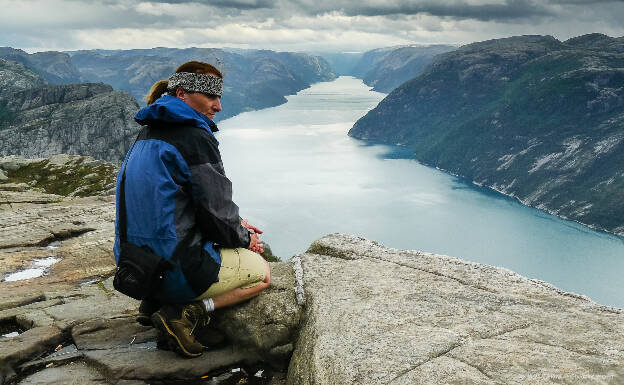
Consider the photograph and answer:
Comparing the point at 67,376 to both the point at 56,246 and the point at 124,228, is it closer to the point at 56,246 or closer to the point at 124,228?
the point at 124,228

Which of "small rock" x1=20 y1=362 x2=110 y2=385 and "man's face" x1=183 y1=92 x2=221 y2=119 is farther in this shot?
"man's face" x1=183 y1=92 x2=221 y2=119

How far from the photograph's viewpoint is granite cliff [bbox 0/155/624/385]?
6.63 meters

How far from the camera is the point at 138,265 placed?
7266mm

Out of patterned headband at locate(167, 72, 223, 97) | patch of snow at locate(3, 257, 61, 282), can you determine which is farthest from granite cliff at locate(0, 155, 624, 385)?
patterned headband at locate(167, 72, 223, 97)

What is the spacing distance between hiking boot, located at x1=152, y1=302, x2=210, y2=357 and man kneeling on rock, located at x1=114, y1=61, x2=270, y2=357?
17 mm

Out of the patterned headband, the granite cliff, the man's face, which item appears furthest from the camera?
the man's face

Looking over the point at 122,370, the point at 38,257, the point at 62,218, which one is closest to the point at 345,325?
the point at 122,370

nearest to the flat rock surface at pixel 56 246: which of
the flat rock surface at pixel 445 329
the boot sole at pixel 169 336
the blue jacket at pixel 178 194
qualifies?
the boot sole at pixel 169 336

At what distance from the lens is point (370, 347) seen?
23.7ft

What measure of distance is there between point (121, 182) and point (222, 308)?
3.22 meters

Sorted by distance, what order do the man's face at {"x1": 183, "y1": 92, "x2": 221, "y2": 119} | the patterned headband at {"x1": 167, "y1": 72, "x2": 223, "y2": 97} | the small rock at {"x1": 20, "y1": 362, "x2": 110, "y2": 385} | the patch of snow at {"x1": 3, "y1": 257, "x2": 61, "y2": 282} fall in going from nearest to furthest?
1. the small rock at {"x1": 20, "y1": 362, "x2": 110, "y2": 385}
2. the patterned headband at {"x1": 167, "y1": 72, "x2": 223, "y2": 97}
3. the man's face at {"x1": 183, "y1": 92, "x2": 221, "y2": 119}
4. the patch of snow at {"x1": 3, "y1": 257, "x2": 61, "y2": 282}

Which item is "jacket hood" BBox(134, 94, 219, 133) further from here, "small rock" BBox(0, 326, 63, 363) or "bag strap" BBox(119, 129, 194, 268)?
"small rock" BBox(0, 326, 63, 363)

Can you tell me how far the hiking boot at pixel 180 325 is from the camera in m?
8.01

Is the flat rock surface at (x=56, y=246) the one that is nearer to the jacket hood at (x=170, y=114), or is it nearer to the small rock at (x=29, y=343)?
the small rock at (x=29, y=343)
